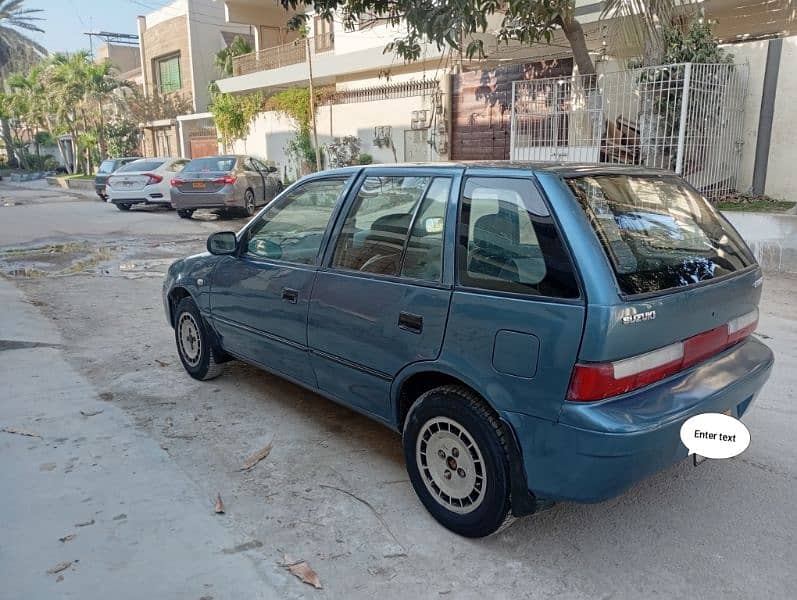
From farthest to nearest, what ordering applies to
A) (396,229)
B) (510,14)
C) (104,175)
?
(104,175)
(510,14)
(396,229)

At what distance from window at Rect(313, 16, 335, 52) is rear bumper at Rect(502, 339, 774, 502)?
18331 millimetres

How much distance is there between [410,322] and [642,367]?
1041 millimetres

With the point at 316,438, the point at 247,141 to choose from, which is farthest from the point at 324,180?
the point at 247,141

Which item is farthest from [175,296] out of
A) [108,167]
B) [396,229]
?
[108,167]

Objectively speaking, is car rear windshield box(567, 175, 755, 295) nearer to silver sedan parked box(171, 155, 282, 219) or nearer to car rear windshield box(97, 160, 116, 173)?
silver sedan parked box(171, 155, 282, 219)

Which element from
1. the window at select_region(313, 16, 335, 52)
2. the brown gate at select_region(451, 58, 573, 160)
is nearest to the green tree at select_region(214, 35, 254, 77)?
the window at select_region(313, 16, 335, 52)

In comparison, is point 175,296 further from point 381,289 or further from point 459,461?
point 459,461

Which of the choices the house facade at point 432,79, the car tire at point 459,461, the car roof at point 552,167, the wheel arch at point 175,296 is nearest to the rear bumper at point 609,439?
the car tire at point 459,461

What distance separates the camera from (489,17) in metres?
13.9

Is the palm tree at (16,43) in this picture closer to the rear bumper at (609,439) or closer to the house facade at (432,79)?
the house facade at (432,79)

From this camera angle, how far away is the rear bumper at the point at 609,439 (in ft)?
7.99

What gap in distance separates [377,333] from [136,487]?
1533 millimetres

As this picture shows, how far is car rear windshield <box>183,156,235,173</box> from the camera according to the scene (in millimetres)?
15196

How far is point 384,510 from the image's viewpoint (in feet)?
10.5
